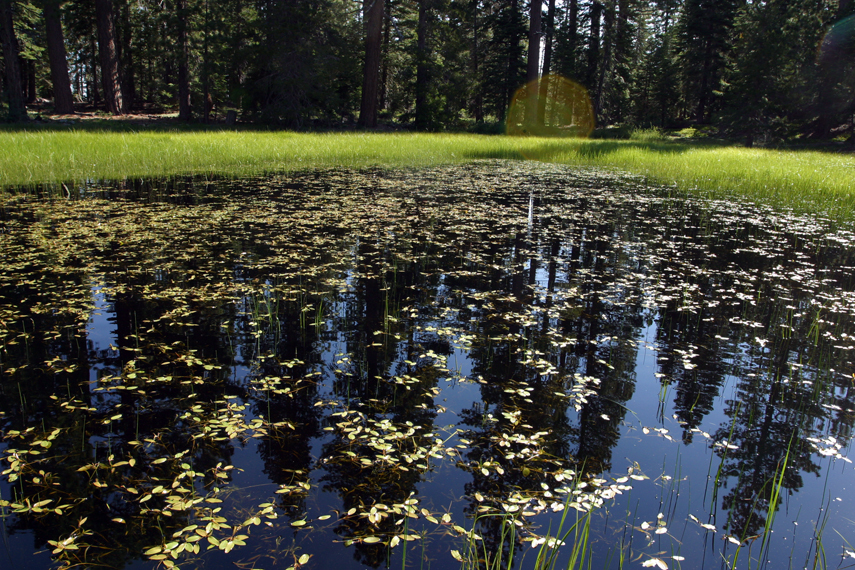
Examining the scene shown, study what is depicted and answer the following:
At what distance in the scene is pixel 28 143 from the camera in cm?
1086

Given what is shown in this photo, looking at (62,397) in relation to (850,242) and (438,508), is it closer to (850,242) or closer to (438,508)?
(438,508)

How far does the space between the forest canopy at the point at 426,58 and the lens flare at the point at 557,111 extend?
552 millimetres

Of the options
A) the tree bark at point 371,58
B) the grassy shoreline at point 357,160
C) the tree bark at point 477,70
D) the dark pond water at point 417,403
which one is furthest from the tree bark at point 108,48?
the tree bark at point 477,70

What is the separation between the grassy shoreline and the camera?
9.56 m

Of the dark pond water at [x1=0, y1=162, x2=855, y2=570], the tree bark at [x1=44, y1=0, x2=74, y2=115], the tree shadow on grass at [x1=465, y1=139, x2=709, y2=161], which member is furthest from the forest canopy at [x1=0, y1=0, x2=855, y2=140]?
the dark pond water at [x1=0, y1=162, x2=855, y2=570]

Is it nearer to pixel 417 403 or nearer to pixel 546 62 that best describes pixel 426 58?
pixel 546 62

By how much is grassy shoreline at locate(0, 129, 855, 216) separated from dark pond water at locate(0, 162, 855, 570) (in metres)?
4.65

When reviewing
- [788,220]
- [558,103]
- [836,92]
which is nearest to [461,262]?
[788,220]

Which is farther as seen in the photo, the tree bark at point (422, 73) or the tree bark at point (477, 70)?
the tree bark at point (477, 70)

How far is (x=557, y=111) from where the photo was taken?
3422cm

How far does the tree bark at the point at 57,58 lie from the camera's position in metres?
19.8

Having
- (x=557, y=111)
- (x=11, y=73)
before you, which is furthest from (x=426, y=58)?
(x=11, y=73)

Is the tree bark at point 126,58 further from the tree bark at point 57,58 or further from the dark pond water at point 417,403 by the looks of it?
the dark pond water at point 417,403

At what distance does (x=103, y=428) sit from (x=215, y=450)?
2.05ft
